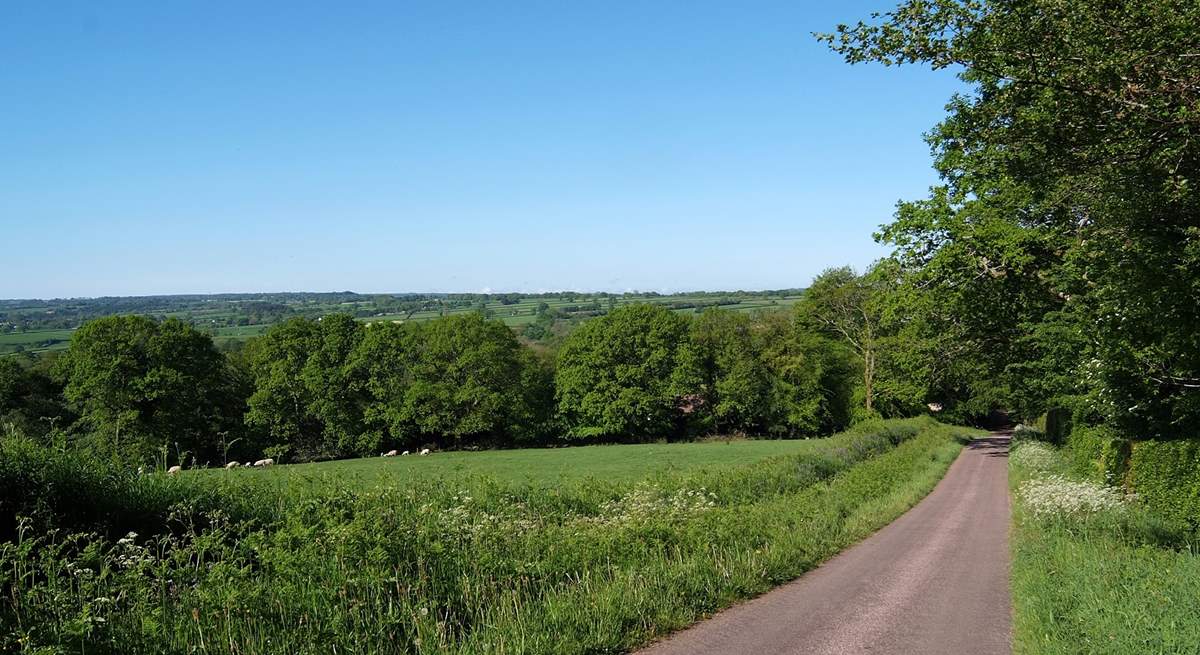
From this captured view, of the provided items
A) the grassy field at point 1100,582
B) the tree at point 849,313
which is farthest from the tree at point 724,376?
the grassy field at point 1100,582

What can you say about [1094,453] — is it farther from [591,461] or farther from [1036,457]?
[591,461]

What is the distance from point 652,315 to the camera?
67875mm

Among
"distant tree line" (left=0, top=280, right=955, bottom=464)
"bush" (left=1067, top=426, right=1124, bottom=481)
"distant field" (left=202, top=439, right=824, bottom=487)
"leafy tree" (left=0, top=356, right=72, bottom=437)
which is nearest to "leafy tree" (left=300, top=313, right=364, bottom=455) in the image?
"distant tree line" (left=0, top=280, right=955, bottom=464)

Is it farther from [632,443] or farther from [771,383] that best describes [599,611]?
[771,383]

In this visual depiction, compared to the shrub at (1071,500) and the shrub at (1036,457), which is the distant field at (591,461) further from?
the shrub at (1071,500)

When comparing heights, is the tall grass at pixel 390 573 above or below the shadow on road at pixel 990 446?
above

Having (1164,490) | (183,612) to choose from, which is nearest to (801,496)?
(1164,490)

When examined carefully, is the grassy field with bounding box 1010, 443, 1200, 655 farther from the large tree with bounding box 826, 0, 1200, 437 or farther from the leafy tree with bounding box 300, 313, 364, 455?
the leafy tree with bounding box 300, 313, 364, 455

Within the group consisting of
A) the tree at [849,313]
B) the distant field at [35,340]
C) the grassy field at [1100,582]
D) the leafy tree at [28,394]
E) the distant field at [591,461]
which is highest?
the tree at [849,313]

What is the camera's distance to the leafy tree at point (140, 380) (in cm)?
4569

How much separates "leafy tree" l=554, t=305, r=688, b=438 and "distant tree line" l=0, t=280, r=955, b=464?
142mm

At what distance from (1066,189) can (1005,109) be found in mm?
4771

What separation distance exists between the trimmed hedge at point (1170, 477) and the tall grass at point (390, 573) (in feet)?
25.9

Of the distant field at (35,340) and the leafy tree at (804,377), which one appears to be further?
the distant field at (35,340)
